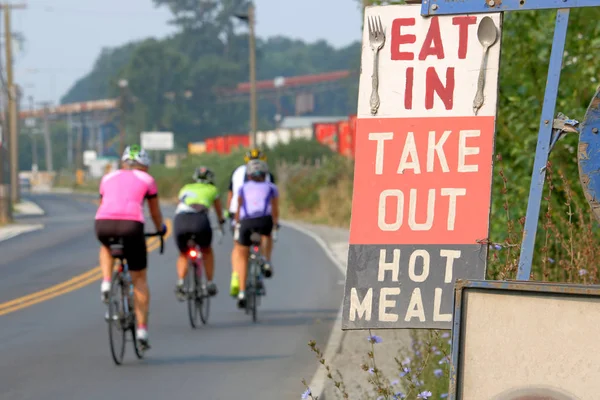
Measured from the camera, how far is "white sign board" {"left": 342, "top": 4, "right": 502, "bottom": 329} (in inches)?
206

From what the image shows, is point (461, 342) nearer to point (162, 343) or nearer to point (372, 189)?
point (372, 189)

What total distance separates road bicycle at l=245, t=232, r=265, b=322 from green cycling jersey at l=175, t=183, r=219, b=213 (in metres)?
0.67

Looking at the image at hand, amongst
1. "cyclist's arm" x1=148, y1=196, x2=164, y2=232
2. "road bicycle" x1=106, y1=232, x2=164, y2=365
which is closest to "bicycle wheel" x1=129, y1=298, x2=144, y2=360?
"road bicycle" x1=106, y1=232, x2=164, y2=365

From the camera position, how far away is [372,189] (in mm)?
5301

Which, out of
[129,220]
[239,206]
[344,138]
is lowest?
[344,138]

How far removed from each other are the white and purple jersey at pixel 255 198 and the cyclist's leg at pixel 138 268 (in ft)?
10.7

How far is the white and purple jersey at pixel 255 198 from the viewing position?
1477 cm

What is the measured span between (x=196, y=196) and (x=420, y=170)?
9414mm

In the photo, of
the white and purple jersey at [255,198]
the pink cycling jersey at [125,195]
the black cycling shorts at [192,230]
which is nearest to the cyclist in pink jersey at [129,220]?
the pink cycling jersey at [125,195]

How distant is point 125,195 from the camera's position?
11.4 metres

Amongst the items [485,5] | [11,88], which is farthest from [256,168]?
[11,88]

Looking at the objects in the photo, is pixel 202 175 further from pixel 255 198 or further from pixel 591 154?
pixel 591 154

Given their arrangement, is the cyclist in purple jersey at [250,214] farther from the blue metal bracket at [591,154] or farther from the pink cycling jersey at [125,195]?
the blue metal bracket at [591,154]

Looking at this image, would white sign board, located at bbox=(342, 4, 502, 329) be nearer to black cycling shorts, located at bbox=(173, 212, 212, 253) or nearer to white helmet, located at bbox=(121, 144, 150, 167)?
white helmet, located at bbox=(121, 144, 150, 167)
